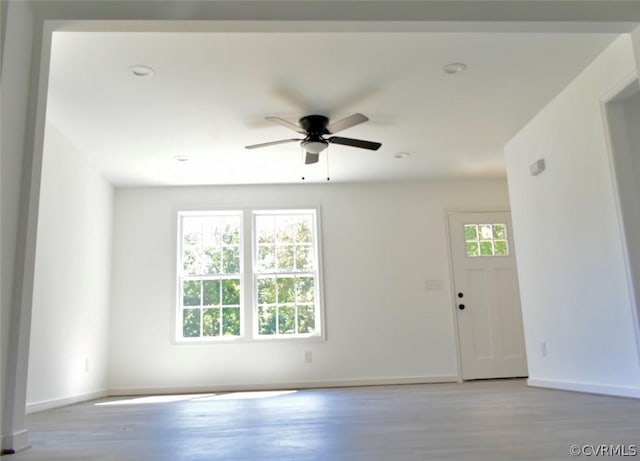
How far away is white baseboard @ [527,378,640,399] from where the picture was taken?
10.6 feet

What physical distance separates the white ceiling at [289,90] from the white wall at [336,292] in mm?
761

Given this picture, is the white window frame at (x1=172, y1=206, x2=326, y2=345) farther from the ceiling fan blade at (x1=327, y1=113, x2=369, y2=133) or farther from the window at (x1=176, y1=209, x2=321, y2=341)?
the ceiling fan blade at (x1=327, y1=113, x2=369, y2=133)

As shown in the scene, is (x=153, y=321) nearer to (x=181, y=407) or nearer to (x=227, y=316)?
(x=227, y=316)

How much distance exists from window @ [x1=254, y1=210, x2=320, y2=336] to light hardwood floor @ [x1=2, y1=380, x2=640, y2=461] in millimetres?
1752

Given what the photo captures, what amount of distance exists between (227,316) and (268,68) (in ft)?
10.8


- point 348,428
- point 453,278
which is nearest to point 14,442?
point 348,428

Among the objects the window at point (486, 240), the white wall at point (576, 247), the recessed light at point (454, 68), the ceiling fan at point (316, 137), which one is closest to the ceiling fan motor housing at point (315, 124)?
the ceiling fan at point (316, 137)

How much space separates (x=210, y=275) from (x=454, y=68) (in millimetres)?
3695

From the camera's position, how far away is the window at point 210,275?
5.79 metres

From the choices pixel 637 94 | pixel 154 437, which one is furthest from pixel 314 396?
pixel 637 94

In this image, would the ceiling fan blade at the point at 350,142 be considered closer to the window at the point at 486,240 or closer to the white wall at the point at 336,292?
the white wall at the point at 336,292

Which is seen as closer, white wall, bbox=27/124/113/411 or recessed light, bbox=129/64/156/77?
recessed light, bbox=129/64/156/77

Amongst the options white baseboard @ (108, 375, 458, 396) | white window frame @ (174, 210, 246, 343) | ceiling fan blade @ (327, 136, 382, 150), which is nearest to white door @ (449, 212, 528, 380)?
white baseboard @ (108, 375, 458, 396)

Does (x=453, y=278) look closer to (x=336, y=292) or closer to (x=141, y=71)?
(x=336, y=292)
